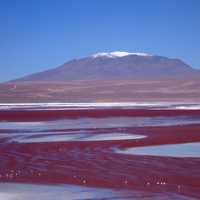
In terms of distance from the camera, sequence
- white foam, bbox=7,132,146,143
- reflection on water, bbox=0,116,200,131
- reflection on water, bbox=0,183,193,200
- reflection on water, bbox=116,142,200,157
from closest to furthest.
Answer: reflection on water, bbox=0,183,193,200 → reflection on water, bbox=116,142,200,157 → white foam, bbox=7,132,146,143 → reflection on water, bbox=0,116,200,131

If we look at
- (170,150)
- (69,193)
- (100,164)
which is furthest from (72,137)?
(69,193)

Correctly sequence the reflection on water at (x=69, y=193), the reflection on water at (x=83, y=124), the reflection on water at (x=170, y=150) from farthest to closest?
the reflection on water at (x=83, y=124) < the reflection on water at (x=170, y=150) < the reflection on water at (x=69, y=193)

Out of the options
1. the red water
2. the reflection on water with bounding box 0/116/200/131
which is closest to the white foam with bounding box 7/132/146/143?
the red water

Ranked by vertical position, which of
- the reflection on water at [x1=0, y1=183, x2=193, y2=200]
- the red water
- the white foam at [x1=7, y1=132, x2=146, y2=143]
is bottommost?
the reflection on water at [x1=0, y1=183, x2=193, y2=200]

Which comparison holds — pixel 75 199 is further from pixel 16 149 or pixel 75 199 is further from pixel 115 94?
pixel 115 94

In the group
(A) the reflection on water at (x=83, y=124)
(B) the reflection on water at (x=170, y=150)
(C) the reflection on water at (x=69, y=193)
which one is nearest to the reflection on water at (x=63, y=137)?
(B) the reflection on water at (x=170, y=150)

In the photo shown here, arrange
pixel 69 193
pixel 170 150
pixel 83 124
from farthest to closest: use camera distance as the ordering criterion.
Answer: pixel 83 124 → pixel 170 150 → pixel 69 193

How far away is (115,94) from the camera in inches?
3497

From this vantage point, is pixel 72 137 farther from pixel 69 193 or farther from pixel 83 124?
pixel 69 193

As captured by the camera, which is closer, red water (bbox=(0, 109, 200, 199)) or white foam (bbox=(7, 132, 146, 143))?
red water (bbox=(0, 109, 200, 199))

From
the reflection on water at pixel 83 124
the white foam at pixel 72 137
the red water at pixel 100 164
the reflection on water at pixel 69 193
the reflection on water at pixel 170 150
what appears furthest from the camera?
the reflection on water at pixel 83 124

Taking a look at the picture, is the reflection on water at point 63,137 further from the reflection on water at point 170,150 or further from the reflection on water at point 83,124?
the reflection on water at point 83,124

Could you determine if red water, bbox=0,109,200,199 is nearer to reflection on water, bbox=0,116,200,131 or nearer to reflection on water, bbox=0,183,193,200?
reflection on water, bbox=0,183,193,200

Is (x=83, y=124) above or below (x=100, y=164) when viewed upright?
above
